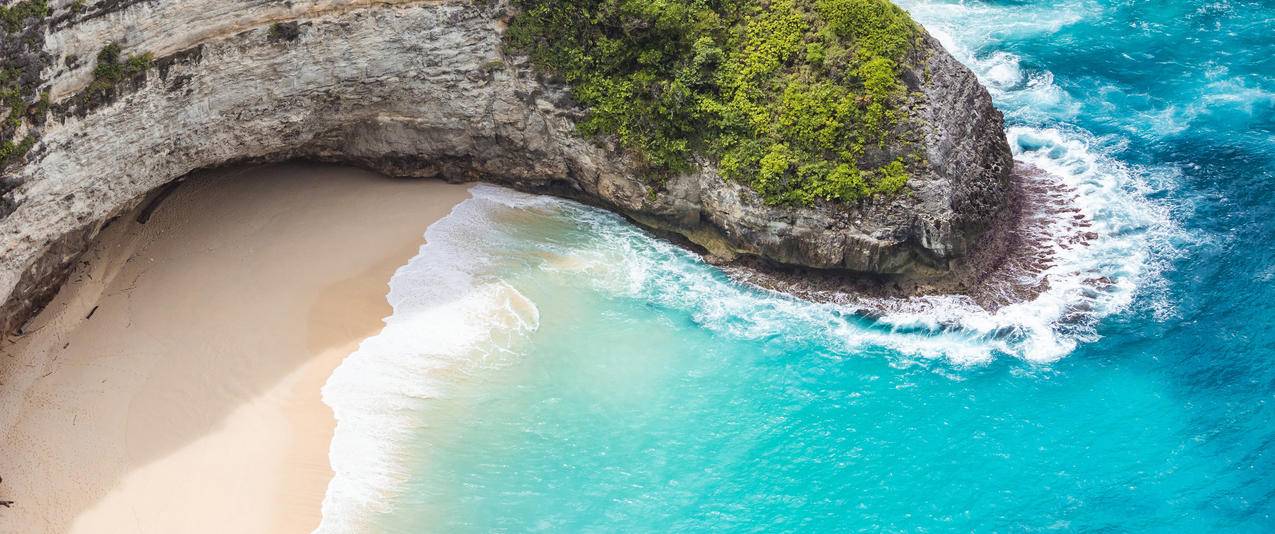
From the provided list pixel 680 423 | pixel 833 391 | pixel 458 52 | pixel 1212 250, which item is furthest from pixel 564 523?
pixel 1212 250

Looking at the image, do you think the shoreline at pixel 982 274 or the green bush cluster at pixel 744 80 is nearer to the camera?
the green bush cluster at pixel 744 80

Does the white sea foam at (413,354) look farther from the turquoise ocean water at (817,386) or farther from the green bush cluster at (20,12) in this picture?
the green bush cluster at (20,12)

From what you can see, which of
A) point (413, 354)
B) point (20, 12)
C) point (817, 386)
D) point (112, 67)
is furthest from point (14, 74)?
point (817, 386)

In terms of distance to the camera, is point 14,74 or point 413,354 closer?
point 14,74

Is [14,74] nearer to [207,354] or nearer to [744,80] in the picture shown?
[207,354]

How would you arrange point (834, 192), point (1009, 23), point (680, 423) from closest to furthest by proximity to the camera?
point (680, 423) → point (834, 192) → point (1009, 23)

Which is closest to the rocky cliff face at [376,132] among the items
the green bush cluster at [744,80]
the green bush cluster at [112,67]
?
the green bush cluster at [112,67]

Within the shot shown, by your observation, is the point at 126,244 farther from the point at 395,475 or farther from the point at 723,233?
the point at 723,233
